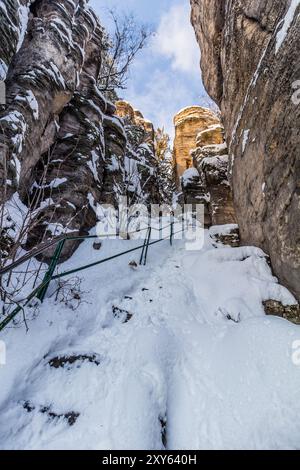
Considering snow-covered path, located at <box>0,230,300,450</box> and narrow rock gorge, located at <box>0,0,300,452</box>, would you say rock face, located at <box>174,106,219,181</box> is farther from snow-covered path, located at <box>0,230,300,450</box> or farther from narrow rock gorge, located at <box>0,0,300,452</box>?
snow-covered path, located at <box>0,230,300,450</box>

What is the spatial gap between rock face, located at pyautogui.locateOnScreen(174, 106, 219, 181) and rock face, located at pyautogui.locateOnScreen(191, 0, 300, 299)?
17112 millimetres

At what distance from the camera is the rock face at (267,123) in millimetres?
3383

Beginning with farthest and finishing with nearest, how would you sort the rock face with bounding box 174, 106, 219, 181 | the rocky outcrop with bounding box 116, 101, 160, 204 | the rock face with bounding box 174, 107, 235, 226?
the rock face with bounding box 174, 106, 219, 181, the rock face with bounding box 174, 107, 235, 226, the rocky outcrop with bounding box 116, 101, 160, 204

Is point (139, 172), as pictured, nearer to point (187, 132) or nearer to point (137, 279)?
point (137, 279)

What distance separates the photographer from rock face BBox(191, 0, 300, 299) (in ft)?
11.1

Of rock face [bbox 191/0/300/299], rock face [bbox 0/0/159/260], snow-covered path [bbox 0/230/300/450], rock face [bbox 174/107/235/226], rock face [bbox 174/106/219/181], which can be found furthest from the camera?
rock face [bbox 174/106/219/181]

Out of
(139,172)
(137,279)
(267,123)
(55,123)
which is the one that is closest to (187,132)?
(139,172)

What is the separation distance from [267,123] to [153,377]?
4.53 metres

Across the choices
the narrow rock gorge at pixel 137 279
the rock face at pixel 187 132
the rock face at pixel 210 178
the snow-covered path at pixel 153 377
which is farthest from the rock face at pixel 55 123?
the rock face at pixel 187 132

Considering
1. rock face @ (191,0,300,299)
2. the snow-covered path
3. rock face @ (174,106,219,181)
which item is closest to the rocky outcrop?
rock face @ (191,0,300,299)

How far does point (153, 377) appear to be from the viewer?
2270 millimetres

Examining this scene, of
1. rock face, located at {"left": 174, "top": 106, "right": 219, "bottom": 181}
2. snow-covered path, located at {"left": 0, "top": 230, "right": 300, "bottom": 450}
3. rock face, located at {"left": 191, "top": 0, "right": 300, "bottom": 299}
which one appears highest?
rock face, located at {"left": 174, "top": 106, "right": 219, "bottom": 181}

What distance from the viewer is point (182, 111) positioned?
26.8 meters
